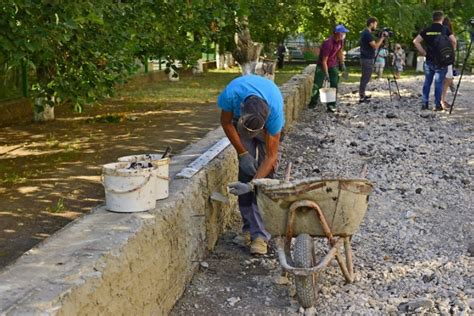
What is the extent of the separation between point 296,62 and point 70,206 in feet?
108

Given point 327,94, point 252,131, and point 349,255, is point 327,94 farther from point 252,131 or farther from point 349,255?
point 349,255

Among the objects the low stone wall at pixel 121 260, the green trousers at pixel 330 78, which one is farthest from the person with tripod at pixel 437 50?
the low stone wall at pixel 121 260

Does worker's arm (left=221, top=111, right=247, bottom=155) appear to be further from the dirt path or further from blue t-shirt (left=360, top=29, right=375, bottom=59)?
blue t-shirt (left=360, top=29, right=375, bottom=59)

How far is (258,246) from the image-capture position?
5.14m

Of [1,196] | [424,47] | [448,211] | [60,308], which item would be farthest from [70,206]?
[424,47]

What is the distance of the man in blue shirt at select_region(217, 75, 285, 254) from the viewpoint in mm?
4582

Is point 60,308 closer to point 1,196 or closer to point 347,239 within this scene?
point 347,239

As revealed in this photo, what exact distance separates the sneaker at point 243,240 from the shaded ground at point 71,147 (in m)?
1.23

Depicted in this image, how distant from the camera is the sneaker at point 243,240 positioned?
535 cm

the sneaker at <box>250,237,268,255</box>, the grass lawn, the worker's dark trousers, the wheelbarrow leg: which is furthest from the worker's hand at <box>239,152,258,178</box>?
the grass lawn

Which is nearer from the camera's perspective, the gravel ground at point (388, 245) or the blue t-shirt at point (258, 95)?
the gravel ground at point (388, 245)

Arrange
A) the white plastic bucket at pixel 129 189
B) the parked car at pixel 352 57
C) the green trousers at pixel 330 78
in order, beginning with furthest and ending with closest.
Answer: the parked car at pixel 352 57 → the green trousers at pixel 330 78 → the white plastic bucket at pixel 129 189

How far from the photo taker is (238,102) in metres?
4.87

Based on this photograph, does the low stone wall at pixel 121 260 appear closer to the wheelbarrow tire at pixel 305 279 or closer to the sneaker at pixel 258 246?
the sneaker at pixel 258 246
